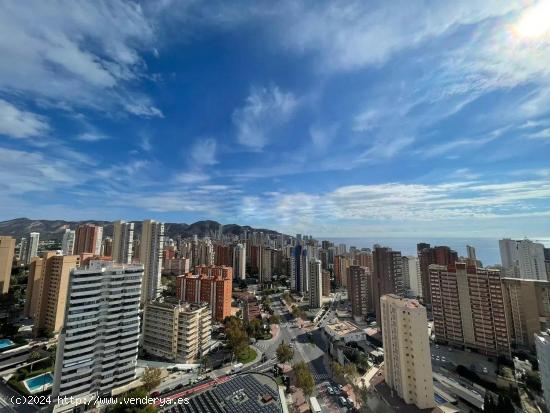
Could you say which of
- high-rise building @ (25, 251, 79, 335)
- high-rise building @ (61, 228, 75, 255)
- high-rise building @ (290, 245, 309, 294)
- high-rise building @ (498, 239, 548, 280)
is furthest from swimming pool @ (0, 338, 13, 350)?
high-rise building @ (498, 239, 548, 280)

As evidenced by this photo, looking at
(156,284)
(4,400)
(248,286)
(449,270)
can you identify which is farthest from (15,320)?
(449,270)

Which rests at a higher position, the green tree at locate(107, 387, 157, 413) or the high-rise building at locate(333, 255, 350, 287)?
the high-rise building at locate(333, 255, 350, 287)

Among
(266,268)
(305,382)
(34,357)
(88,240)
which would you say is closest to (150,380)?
(305,382)

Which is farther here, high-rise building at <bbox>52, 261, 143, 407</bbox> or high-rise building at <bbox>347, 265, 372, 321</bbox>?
high-rise building at <bbox>347, 265, 372, 321</bbox>

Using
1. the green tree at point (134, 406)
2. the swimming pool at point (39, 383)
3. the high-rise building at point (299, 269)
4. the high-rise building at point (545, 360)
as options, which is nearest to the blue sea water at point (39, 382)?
the swimming pool at point (39, 383)

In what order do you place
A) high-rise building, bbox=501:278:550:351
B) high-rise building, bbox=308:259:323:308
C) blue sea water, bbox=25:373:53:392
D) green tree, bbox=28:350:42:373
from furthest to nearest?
high-rise building, bbox=308:259:323:308
high-rise building, bbox=501:278:550:351
green tree, bbox=28:350:42:373
blue sea water, bbox=25:373:53:392

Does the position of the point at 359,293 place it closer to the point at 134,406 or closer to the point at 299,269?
the point at 299,269

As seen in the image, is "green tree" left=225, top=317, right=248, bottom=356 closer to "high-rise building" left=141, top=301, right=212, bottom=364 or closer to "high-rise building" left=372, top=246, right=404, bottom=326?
"high-rise building" left=141, top=301, right=212, bottom=364
